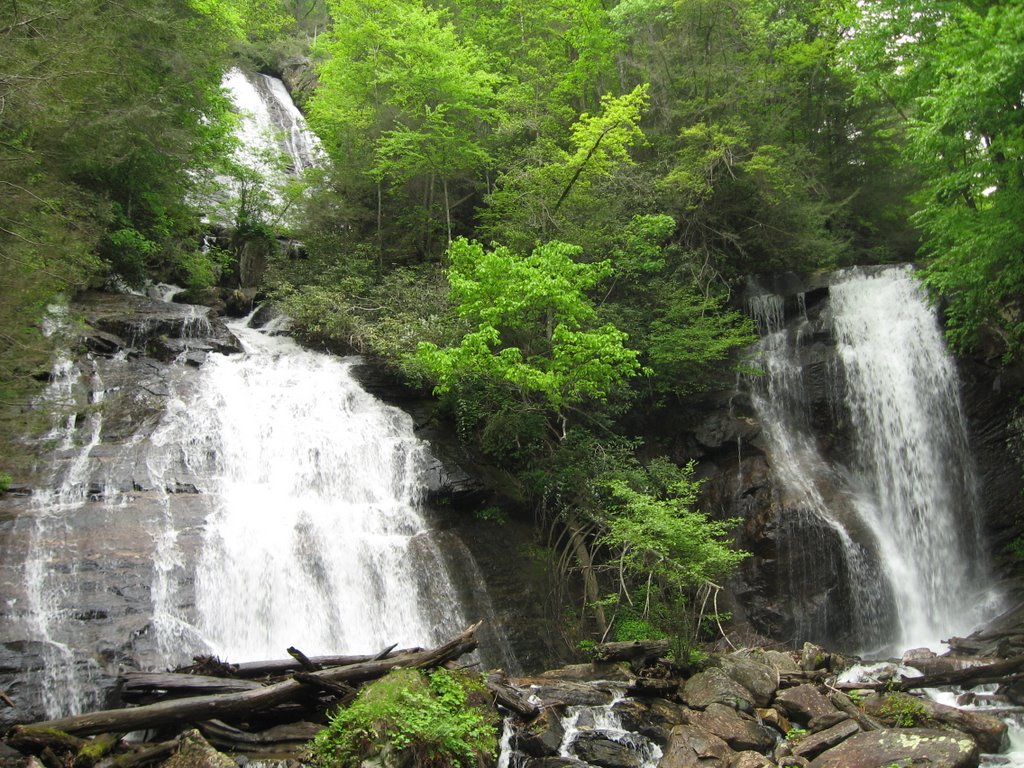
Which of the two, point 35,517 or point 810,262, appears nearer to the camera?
point 35,517

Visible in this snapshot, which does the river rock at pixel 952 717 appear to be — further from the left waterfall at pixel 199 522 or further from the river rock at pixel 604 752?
the left waterfall at pixel 199 522

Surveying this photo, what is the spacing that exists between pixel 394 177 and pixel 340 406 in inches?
336

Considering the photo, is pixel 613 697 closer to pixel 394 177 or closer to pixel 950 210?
pixel 950 210

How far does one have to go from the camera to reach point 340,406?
14.4 metres

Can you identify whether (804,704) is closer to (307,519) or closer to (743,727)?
(743,727)

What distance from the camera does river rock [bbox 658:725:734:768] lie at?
23.9ft

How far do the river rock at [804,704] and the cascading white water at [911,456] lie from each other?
570cm

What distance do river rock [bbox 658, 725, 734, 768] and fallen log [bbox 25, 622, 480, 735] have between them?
2.73 m

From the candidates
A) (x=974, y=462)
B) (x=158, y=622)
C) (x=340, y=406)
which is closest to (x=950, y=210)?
(x=974, y=462)

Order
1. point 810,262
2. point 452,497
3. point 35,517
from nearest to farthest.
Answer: point 35,517
point 452,497
point 810,262

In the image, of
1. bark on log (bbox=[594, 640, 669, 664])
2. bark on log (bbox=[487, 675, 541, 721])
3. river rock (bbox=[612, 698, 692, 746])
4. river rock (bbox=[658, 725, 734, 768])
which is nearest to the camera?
river rock (bbox=[658, 725, 734, 768])

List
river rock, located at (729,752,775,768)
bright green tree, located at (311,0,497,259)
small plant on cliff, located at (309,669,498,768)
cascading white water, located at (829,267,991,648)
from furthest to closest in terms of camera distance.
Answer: bright green tree, located at (311,0,497,259) < cascading white water, located at (829,267,991,648) < river rock, located at (729,752,775,768) < small plant on cliff, located at (309,669,498,768)

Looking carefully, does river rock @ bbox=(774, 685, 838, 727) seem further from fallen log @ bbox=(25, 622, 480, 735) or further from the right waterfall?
the right waterfall

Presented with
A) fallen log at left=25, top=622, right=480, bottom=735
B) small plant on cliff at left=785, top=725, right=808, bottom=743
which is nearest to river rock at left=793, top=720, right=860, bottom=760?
small plant on cliff at left=785, top=725, right=808, bottom=743
